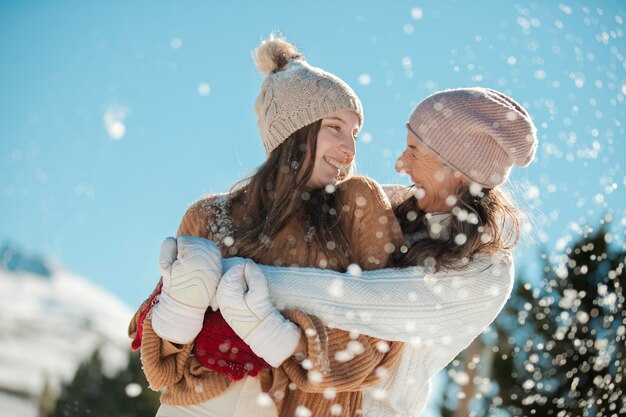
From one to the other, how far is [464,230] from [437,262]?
284 millimetres

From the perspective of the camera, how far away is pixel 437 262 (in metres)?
3.92

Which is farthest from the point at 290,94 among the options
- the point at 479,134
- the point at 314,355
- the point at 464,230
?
the point at 314,355

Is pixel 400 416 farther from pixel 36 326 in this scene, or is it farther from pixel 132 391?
pixel 36 326

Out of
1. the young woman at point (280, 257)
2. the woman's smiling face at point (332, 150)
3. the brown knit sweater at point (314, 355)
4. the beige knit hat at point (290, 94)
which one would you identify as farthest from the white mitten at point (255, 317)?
the beige knit hat at point (290, 94)

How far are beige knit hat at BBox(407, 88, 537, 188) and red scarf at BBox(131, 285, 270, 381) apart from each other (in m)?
1.45

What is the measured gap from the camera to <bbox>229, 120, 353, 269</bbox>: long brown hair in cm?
397

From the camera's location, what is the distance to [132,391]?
23.6 meters

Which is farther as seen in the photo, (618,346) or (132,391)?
(132,391)

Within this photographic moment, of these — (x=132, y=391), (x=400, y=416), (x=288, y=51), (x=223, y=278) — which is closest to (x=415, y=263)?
(x=400, y=416)

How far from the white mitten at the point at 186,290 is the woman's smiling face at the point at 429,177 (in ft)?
4.36

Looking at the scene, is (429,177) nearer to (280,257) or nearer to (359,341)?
(280,257)

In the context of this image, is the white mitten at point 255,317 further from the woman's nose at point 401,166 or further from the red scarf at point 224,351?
the woman's nose at point 401,166

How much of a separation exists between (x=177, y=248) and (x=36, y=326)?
175 metres

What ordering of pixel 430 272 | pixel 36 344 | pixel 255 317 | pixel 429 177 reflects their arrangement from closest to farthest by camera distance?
pixel 255 317 < pixel 430 272 < pixel 429 177 < pixel 36 344
